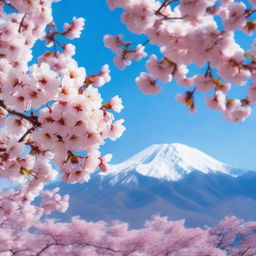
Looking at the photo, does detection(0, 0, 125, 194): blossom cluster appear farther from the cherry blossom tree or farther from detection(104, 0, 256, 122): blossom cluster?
detection(104, 0, 256, 122): blossom cluster

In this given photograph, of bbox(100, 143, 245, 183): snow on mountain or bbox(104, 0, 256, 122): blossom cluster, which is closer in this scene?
bbox(104, 0, 256, 122): blossom cluster

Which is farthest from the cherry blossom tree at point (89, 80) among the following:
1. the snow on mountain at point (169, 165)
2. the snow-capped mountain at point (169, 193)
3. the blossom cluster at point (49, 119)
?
the snow on mountain at point (169, 165)

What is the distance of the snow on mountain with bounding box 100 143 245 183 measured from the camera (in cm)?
15412

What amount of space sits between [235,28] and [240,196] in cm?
12577

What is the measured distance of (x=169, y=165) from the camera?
166 meters

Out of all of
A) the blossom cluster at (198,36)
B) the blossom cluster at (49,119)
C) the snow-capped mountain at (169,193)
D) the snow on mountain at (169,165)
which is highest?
the snow on mountain at (169,165)

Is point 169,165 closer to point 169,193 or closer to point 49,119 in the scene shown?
point 169,193

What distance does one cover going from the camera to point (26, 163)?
274 centimetres

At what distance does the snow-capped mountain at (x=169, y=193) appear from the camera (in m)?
101

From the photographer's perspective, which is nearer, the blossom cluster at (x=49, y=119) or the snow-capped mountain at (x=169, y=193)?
the blossom cluster at (x=49, y=119)

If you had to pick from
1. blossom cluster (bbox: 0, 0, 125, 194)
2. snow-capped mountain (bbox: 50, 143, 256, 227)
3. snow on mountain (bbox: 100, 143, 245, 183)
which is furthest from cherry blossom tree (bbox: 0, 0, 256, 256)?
snow on mountain (bbox: 100, 143, 245, 183)

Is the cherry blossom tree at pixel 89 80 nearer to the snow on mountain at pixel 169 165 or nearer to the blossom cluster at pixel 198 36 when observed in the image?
the blossom cluster at pixel 198 36

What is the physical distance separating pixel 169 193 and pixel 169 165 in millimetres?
43803

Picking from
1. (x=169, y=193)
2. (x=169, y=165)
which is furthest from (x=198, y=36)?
(x=169, y=165)
